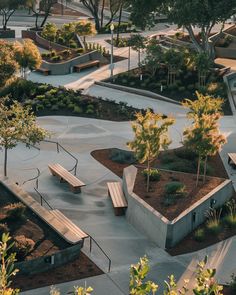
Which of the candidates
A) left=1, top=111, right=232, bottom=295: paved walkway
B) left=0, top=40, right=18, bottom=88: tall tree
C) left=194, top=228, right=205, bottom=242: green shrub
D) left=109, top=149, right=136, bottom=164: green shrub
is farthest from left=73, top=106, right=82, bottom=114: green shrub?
left=194, top=228, right=205, bottom=242: green shrub

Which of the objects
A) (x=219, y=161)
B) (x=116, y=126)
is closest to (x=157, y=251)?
(x=219, y=161)

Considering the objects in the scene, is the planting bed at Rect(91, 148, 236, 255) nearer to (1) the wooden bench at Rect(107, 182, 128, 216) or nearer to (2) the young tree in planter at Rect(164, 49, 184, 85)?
(1) the wooden bench at Rect(107, 182, 128, 216)

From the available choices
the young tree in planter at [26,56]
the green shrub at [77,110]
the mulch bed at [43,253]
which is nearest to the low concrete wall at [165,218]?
the mulch bed at [43,253]

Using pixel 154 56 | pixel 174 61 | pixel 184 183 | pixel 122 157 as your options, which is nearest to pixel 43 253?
pixel 184 183

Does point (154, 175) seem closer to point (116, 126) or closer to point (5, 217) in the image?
point (5, 217)

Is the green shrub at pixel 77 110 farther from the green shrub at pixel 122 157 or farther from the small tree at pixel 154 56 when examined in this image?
the small tree at pixel 154 56

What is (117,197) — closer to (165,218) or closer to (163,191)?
(163,191)
